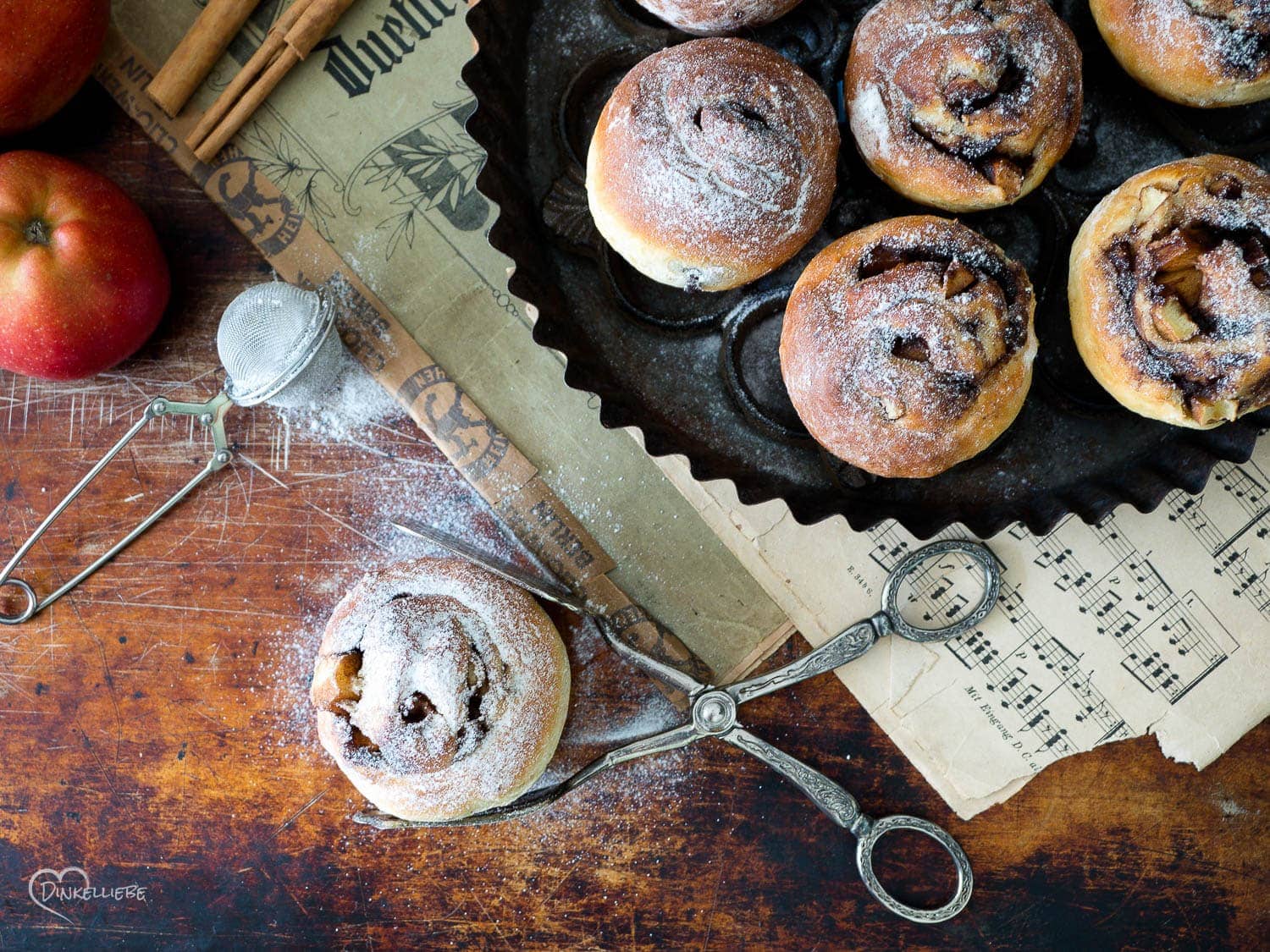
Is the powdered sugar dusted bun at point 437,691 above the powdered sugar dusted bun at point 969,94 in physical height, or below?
below

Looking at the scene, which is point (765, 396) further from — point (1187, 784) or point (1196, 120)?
point (1187, 784)

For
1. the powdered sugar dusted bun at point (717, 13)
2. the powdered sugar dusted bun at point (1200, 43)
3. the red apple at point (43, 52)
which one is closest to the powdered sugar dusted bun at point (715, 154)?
the powdered sugar dusted bun at point (717, 13)

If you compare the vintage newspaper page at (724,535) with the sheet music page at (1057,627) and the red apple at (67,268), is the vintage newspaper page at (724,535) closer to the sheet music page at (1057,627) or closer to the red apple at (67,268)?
the sheet music page at (1057,627)

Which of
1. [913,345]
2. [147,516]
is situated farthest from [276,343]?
[913,345]

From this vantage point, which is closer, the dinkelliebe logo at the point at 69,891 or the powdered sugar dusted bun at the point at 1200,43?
the powdered sugar dusted bun at the point at 1200,43

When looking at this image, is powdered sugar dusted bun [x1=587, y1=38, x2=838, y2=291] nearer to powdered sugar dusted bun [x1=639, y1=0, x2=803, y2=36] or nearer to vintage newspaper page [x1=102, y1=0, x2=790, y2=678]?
powdered sugar dusted bun [x1=639, y1=0, x2=803, y2=36]

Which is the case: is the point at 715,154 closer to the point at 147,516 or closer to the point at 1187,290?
the point at 1187,290

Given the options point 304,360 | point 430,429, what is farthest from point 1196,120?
point 304,360
